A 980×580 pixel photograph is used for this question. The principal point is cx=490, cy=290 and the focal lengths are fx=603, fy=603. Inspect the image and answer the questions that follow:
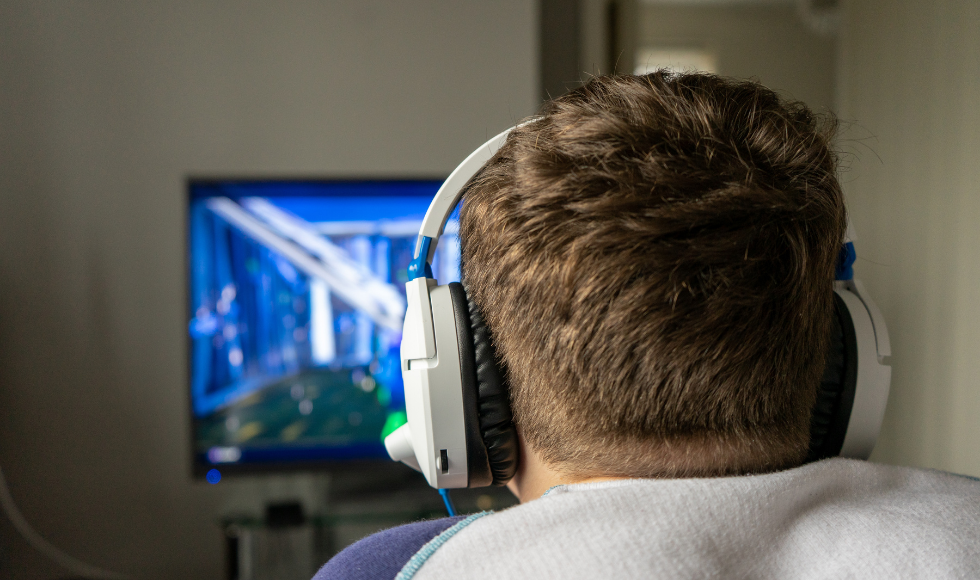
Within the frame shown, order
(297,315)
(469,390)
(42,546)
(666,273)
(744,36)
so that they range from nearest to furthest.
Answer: (666,273) < (469,390) < (297,315) < (42,546) < (744,36)

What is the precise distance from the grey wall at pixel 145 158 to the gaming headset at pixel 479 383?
1161 millimetres

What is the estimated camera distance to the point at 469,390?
0.52 meters

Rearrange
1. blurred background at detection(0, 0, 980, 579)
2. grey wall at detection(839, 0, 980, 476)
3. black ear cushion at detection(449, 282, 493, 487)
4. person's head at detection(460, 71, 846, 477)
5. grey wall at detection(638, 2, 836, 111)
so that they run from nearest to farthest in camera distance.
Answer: person's head at detection(460, 71, 846, 477) → black ear cushion at detection(449, 282, 493, 487) → grey wall at detection(839, 0, 980, 476) → blurred background at detection(0, 0, 980, 579) → grey wall at detection(638, 2, 836, 111)

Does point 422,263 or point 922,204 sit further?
point 922,204

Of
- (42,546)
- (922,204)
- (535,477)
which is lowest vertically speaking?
(42,546)

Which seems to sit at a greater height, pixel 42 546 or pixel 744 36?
pixel 744 36

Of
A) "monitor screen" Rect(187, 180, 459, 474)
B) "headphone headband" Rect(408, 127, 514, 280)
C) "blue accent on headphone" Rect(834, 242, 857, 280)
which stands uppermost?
"headphone headband" Rect(408, 127, 514, 280)

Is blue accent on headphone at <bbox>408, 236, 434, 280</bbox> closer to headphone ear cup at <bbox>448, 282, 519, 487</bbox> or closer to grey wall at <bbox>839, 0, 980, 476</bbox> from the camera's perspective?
headphone ear cup at <bbox>448, 282, 519, 487</bbox>

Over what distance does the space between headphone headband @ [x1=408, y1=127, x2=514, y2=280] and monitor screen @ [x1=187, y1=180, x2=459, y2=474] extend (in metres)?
0.81

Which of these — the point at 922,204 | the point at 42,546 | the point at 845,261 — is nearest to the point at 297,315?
the point at 42,546

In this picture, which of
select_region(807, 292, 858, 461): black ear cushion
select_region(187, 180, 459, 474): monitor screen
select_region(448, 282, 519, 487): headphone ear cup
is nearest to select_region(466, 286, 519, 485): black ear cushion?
select_region(448, 282, 519, 487): headphone ear cup

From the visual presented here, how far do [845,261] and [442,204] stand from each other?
1.29 ft

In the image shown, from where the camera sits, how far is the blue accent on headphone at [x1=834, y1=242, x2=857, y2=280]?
576 mm

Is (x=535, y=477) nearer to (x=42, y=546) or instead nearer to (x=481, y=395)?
(x=481, y=395)
